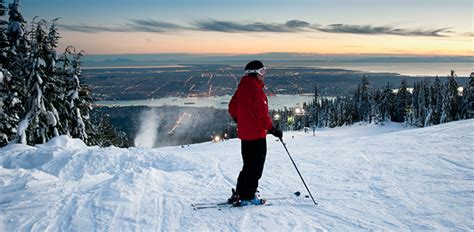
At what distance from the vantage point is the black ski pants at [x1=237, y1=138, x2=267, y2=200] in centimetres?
564

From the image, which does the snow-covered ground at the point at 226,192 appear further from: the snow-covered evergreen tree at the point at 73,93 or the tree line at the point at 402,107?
the tree line at the point at 402,107

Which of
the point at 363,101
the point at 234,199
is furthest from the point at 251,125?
the point at 363,101

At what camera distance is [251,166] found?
18.7ft

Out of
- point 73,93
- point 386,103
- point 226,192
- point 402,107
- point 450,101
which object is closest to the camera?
point 226,192

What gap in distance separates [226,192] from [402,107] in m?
85.9

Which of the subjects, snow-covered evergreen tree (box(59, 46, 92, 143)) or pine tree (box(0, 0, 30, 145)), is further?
snow-covered evergreen tree (box(59, 46, 92, 143))

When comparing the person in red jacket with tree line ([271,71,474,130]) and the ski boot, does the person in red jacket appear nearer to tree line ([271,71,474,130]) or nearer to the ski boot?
the ski boot

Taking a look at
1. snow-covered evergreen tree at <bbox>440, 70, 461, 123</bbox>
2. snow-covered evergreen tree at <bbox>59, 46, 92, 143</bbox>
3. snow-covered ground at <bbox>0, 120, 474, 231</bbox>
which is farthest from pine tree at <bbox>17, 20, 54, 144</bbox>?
snow-covered evergreen tree at <bbox>440, 70, 461, 123</bbox>

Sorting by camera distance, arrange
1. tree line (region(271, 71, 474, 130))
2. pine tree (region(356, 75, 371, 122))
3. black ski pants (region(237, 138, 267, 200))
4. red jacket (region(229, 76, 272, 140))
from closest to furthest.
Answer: red jacket (region(229, 76, 272, 140)) < black ski pants (region(237, 138, 267, 200)) < tree line (region(271, 71, 474, 130)) < pine tree (region(356, 75, 371, 122))

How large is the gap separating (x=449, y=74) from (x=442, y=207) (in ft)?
225

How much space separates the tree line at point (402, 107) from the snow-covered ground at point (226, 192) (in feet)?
166

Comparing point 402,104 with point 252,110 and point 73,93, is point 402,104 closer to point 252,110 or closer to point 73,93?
point 73,93

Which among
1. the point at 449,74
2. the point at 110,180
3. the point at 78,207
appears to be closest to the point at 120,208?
the point at 78,207

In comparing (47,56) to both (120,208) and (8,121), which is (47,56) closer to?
(8,121)
